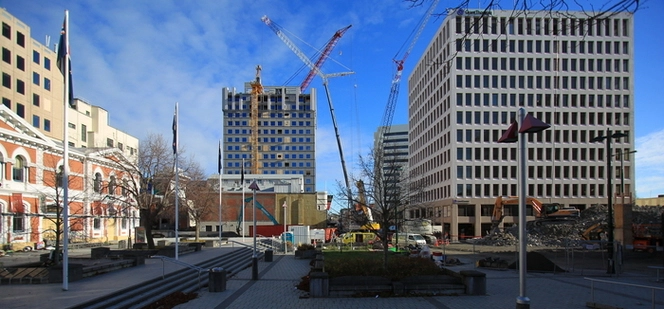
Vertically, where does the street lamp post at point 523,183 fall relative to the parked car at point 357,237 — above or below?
above

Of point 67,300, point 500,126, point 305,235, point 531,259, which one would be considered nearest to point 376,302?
point 67,300

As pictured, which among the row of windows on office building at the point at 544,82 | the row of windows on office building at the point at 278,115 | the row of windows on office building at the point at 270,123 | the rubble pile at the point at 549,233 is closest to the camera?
the rubble pile at the point at 549,233

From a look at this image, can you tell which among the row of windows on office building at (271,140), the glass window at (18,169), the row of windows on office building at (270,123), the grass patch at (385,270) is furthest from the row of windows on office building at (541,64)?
the row of windows on office building at (270,123)

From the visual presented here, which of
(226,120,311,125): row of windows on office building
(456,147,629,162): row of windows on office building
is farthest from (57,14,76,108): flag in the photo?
(226,120,311,125): row of windows on office building

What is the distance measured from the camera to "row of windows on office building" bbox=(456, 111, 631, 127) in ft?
218

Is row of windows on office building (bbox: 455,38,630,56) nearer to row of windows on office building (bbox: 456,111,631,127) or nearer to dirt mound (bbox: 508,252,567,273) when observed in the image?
row of windows on office building (bbox: 456,111,631,127)

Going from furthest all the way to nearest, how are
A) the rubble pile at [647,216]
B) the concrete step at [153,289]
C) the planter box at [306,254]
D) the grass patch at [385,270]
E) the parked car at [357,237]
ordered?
the parked car at [357,237], the rubble pile at [647,216], the planter box at [306,254], the grass patch at [385,270], the concrete step at [153,289]

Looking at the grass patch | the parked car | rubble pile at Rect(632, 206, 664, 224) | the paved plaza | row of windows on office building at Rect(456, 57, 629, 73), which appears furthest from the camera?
row of windows on office building at Rect(456, 57, 629, 73)

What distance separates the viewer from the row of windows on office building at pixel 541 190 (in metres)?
65.6

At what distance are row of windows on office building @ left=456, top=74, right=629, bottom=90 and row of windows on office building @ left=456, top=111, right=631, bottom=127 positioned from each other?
3802 millimetres

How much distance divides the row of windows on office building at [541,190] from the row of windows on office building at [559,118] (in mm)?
8417

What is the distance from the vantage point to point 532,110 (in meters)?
66.2

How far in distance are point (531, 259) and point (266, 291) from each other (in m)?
13.7

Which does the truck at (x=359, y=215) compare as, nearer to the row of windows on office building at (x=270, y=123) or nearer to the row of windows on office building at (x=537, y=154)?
the row of windows on office building at (x=537, y=154)
